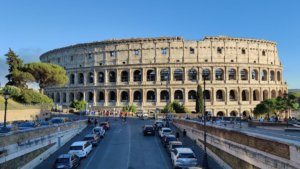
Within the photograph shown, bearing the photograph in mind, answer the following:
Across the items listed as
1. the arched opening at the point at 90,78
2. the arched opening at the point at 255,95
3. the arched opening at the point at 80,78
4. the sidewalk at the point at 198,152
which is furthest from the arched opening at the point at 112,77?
the sidewalk at the point at 198,152

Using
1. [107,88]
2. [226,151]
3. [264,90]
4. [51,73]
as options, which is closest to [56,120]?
[226,151]

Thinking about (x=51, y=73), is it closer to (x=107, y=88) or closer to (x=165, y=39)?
(x=107, y=88)

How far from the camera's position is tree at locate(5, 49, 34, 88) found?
226ft

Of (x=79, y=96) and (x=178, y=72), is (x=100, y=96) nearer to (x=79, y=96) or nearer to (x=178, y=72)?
(x=79, y=96)

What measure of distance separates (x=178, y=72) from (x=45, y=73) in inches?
1178

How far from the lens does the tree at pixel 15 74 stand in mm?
68875

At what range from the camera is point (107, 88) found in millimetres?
88625

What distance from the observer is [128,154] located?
2983cm

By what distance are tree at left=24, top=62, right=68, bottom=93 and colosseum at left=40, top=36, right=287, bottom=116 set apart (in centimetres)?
1515

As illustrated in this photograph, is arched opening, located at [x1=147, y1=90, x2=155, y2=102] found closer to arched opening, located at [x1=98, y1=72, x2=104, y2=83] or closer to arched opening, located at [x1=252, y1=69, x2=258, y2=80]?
arched opening, located at [x1=98, y1=72, x2=104, y2=83]

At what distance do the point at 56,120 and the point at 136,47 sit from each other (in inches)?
1795

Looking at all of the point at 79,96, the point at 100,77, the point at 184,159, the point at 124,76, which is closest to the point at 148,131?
the point at 184,159

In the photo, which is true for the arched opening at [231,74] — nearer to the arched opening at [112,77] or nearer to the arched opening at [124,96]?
the arched opening at [124,96]

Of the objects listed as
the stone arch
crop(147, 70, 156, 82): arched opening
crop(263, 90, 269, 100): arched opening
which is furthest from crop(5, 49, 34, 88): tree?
crop(263, 90, 269, 100): arched opening
